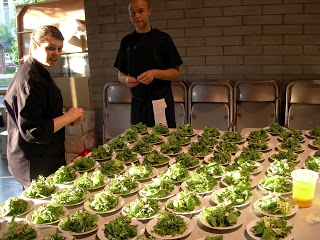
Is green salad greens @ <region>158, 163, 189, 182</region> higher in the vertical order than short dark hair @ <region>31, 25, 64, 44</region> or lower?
lower

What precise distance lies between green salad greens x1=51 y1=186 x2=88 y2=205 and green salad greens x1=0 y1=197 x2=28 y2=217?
0.45ft

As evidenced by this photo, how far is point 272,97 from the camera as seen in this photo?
417 cm

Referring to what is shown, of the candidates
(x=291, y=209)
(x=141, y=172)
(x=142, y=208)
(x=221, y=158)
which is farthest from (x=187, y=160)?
(x=291, y=209)

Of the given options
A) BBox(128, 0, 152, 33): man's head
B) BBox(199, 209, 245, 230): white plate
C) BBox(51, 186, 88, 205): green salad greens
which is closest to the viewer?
BBox(199, 209, 245, 230): white plate

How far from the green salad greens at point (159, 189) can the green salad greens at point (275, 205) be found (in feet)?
1.47

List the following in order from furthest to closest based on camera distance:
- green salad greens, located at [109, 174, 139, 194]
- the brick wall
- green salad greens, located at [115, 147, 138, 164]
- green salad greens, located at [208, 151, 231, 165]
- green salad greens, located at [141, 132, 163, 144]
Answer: the brick wall, green salad greens, located at [141, 132, 163, 144], green salad greens, located at [115, 147, 138, 164], green salad greens, located at [208, 151, 231, 165], green salad greens, located at [109, 174, 139, 194]

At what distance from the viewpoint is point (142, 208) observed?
66.1 inches

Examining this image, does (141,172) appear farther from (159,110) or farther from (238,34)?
(238,34)

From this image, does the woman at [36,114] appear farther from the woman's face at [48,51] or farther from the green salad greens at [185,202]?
the green salad greens at [185,202]

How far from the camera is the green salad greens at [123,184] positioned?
6.27ft

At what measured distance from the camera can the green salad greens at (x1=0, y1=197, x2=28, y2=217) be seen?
1740 millimetres

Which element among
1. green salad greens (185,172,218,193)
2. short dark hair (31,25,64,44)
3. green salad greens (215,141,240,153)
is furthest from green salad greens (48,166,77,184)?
green salad greens (215,141,240,153)

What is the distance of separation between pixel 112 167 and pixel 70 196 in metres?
0.42

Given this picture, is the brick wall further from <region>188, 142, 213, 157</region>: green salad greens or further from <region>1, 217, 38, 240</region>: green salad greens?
<region>1, 217, 38, 240</region>: green salad greens
